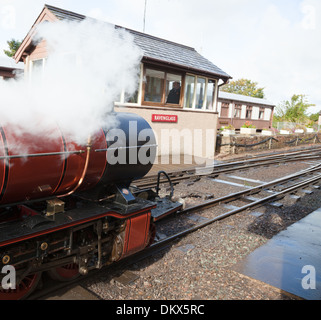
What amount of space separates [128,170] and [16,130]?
166 cm

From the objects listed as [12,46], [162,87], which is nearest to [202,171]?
[162,87]

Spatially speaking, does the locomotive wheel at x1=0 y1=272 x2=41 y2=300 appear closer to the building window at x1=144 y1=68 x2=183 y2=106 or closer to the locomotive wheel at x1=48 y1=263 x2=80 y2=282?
the locomotive wheel at x1=48 y1=263 x2=80 y2=282

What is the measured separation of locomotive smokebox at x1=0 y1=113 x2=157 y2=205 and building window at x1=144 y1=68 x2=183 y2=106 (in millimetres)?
9362

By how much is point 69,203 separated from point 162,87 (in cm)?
1062

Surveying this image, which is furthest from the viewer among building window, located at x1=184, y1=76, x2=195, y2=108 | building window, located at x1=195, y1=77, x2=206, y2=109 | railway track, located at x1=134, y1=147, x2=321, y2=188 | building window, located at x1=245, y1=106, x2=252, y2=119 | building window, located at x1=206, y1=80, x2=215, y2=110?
building window, located at x1=245, y1=106, x2=252, y2=119

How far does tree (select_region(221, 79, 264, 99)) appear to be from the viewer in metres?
61.0

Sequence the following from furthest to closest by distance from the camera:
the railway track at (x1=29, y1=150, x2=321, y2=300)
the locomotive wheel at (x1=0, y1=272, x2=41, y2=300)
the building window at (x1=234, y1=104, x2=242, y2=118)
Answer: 1. the building window at (x1=234, y1=104, x2=242, y2=118)
2. the railway track at (x1=29, y1=150, x2=321, y2=300)
3. the locomotive wheel at (x1=0, y1=272, x2=41, y2=300)

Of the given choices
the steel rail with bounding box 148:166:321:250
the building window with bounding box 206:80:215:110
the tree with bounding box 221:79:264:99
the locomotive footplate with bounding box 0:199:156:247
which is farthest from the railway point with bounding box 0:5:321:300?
the tree with bounding box 221:79:264:99

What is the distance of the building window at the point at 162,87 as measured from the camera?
13445 mm

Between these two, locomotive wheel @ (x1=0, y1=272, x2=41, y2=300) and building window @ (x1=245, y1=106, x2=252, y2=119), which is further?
building window @ (x1=245, y1=106, x2=252, y2=119)

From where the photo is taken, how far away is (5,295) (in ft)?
10.6

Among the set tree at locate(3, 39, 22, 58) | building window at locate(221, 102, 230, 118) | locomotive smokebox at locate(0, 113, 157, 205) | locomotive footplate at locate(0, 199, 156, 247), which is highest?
tree at locate(3, 39, 22, 58)
